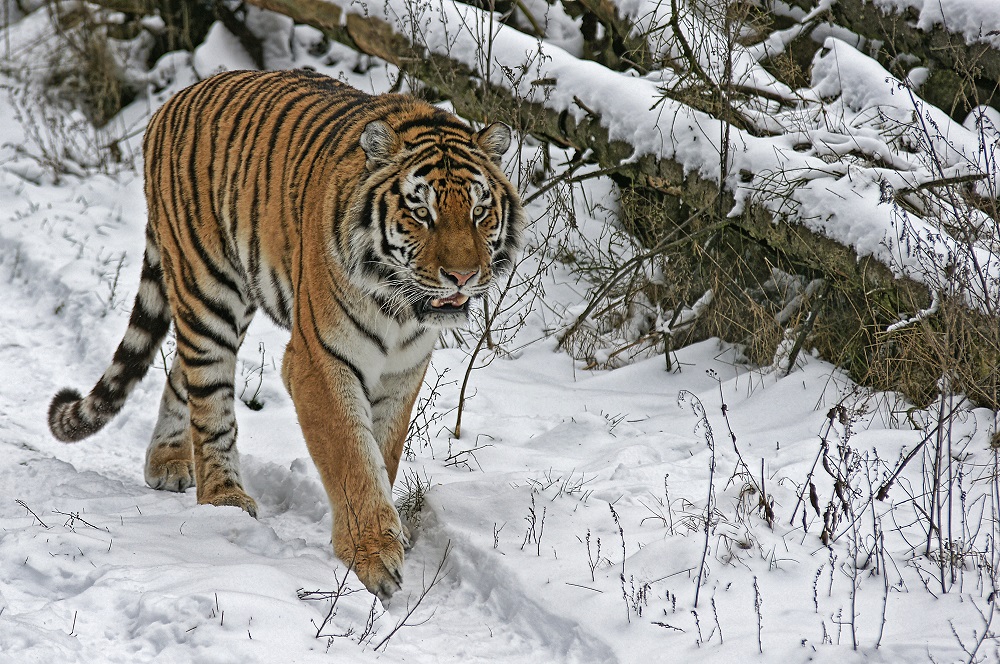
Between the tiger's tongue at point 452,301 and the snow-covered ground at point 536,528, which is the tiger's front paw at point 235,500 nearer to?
the snow-covered ground at point 536,528

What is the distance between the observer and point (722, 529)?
3.82 meters

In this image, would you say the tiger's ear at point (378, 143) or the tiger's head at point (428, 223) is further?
the tiger's ear at point (378, 143)

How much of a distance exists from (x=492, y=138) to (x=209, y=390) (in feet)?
6.02

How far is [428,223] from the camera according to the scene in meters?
3.66

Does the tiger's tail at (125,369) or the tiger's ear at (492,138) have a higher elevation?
the tiger's ear at (492,138)

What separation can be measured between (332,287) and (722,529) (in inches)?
70.0

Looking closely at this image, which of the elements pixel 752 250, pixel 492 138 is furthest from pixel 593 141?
pixel 492 138

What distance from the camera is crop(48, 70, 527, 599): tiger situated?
3.71m

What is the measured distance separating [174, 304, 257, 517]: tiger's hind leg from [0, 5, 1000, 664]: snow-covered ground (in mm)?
223

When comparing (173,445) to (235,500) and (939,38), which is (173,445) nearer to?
(235,500)

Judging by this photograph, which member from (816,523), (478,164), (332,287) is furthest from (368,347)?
(816,523)

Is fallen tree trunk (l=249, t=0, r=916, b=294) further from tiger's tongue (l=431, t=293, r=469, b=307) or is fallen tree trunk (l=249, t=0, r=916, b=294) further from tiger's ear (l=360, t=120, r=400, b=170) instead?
tiger's tongue (l=431, t=293, r=469, b=307)

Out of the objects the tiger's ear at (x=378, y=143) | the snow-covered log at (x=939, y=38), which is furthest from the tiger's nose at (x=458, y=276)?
the snow-covered log at (x=939, y=38)

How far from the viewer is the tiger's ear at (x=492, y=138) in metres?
3.95
